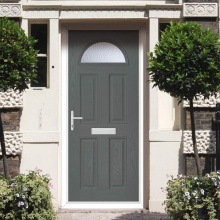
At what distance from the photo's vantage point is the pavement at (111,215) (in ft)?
25.5

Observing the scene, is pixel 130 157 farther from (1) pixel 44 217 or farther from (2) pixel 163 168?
(1) pixel 44 217

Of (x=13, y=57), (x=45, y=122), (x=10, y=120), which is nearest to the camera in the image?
(x=13, y=57)

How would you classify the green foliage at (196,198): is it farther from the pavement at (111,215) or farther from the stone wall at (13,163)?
the stone wall at (13,163)

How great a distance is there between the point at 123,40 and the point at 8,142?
7.53ft

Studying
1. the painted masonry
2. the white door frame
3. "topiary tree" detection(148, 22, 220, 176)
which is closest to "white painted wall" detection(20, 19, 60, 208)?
the painted masonry

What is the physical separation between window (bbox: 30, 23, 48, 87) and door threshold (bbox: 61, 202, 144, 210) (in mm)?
1829

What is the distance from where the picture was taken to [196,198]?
21.7 ft

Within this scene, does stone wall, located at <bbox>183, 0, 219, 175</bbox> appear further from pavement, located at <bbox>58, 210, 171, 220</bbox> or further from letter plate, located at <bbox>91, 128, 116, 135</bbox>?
letter plate, located at <bbox>91, 128, 116, 135</bbox>

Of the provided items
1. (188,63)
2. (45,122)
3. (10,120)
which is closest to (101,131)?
(45,122)

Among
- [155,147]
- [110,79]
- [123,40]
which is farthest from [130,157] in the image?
[123,40]

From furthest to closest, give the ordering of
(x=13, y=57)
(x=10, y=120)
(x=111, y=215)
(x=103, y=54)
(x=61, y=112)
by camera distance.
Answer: (x=103, y=54) → (x=61, y=112) → (x=10, y=120) → (x=111, y=215) → (x=13, y=57)

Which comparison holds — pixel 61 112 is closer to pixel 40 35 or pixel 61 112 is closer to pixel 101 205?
pixel 40 35

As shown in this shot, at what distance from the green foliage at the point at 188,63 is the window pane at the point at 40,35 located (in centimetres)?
234

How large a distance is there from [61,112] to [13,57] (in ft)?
6.74
